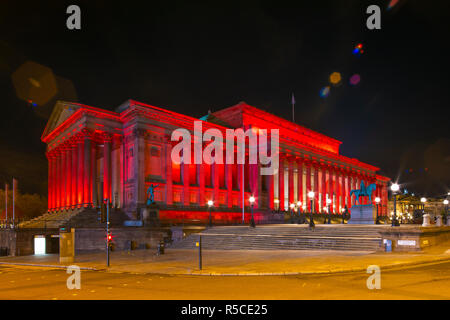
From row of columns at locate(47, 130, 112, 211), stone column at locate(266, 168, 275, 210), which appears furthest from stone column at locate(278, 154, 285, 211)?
row of columns at locate(47, 130, 112, 211)

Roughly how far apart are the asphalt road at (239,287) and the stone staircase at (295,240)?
1091cm

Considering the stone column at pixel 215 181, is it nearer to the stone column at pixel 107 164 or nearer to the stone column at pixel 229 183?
the stone column at pixel 229 183

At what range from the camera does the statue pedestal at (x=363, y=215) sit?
1819 inches

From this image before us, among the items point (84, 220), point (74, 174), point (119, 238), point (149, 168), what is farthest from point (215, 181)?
point (119, 238)

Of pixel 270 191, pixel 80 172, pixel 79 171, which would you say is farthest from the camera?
pixel 270 191

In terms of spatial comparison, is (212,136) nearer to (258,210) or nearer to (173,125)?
(173,125)

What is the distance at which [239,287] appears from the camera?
1395 centimetres

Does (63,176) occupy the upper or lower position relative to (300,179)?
upper

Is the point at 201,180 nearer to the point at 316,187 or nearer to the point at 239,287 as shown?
the point at 316,187

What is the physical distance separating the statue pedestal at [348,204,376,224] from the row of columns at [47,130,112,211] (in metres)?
31.8

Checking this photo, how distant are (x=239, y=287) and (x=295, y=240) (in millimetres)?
18664

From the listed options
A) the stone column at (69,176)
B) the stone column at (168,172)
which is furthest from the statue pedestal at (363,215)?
the stone column at (69,176)

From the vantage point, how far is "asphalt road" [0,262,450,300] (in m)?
12.1
